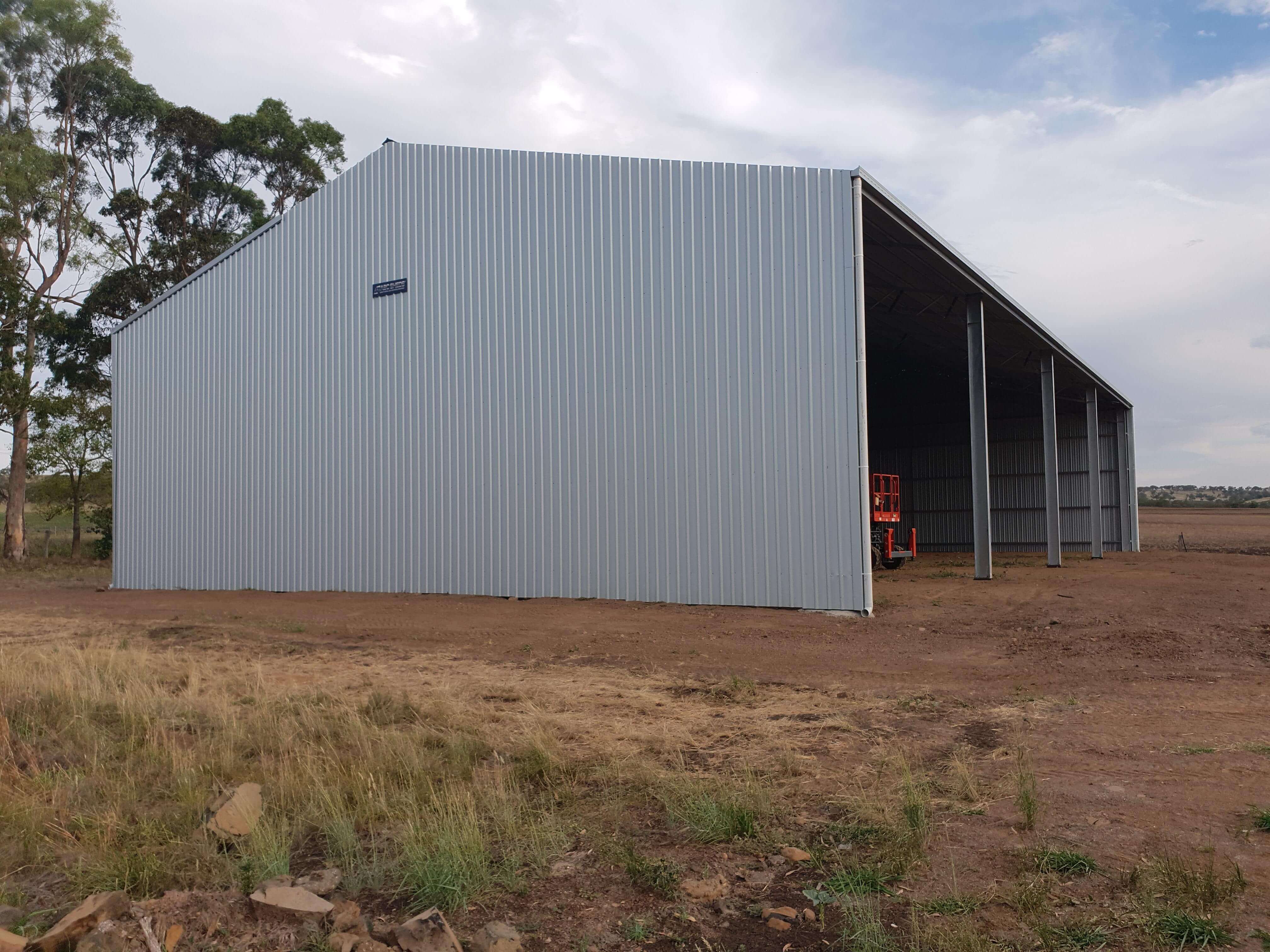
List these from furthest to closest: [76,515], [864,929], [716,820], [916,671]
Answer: [76,515]
[916,671]
[716,820]
[864,929]

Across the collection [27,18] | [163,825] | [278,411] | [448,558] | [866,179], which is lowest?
[163,825]

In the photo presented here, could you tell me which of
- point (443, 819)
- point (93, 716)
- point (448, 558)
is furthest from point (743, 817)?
point (448, 558)

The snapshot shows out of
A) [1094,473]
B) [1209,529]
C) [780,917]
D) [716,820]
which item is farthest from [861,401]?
[1209,529]

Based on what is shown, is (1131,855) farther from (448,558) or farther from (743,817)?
(448,558)

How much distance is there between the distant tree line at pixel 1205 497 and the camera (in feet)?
379

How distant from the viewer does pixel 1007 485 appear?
144 feet

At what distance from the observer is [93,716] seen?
8672 mm

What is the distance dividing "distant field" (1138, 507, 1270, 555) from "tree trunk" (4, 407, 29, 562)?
50.3 meters

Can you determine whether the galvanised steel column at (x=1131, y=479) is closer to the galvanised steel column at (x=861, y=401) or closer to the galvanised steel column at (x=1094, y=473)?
the galvanised steel column at (x=1094, y=473)

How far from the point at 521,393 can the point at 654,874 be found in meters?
15.9

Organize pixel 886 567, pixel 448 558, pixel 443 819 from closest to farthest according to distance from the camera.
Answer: pixel 443 819
pixel 448 558
pixel 886 567

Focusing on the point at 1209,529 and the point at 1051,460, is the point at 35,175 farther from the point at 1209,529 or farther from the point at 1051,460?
the point at 1209,529

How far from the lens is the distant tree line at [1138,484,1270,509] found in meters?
116

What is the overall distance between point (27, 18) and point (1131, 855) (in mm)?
49514
